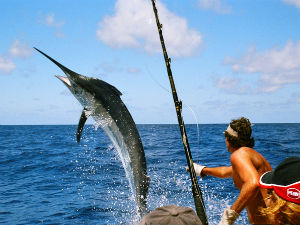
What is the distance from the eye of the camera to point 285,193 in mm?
2457

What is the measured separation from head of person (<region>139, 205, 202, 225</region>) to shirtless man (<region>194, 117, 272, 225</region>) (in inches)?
45.5

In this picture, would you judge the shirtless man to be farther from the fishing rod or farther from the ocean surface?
the ocean surface

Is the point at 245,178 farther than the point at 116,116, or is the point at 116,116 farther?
the point at 116,116

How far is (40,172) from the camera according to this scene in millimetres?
12852

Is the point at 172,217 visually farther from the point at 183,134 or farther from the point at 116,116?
the point at 116,116

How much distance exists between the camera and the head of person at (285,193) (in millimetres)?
2400

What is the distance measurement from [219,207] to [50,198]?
461 cm

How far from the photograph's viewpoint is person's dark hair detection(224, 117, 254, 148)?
370 centimetres

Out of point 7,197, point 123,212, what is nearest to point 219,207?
point 123,212

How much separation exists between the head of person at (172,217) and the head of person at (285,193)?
2.82 ft

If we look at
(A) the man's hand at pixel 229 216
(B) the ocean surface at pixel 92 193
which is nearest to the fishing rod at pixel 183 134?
(A) the man's hand at pixel 229 216

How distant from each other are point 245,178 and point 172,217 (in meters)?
1.48

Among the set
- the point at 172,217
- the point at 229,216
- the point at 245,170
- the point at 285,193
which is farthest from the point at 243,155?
the point at 172,217

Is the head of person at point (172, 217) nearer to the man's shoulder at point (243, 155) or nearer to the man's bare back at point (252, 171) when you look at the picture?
the man's bare back at point (252, 171)
